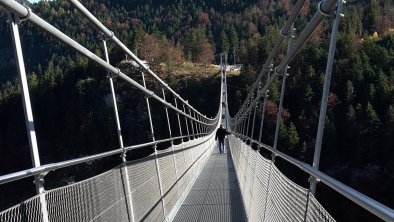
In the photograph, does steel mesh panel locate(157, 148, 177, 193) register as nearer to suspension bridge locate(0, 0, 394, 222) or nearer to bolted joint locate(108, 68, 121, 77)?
suspension bridge locate(0, 0, 394, 222)

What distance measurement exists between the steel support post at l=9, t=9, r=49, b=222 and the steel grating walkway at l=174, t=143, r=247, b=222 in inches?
137

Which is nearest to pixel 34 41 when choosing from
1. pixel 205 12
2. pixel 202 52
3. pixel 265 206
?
pixel 265 206

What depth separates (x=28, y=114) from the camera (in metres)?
1.85

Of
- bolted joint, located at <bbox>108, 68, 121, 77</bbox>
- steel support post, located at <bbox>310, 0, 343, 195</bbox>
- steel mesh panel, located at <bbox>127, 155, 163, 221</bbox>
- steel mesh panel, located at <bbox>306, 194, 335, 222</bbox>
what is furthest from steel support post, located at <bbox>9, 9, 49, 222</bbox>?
steel mesh panel, located at <bbox>127, 155, 163, 221</bbox>

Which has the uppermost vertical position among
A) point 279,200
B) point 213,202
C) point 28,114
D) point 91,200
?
point 28,114

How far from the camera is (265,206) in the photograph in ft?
11.7

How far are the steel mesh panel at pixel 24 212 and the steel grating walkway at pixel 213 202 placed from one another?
3542 mm

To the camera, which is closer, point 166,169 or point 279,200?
point 279,200

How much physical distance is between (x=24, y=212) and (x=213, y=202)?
4.75 m

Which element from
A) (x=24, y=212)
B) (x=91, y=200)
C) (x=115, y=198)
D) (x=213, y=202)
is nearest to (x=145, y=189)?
(x=115, y=198)

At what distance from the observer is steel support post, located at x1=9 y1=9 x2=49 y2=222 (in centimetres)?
178

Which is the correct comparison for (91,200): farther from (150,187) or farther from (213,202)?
(213,202)

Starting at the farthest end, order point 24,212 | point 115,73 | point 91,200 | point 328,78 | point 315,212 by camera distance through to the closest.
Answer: point 115,73, point 91,200, point 328,78, point 315,212, point 24,212

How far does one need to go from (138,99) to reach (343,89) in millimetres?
25169
